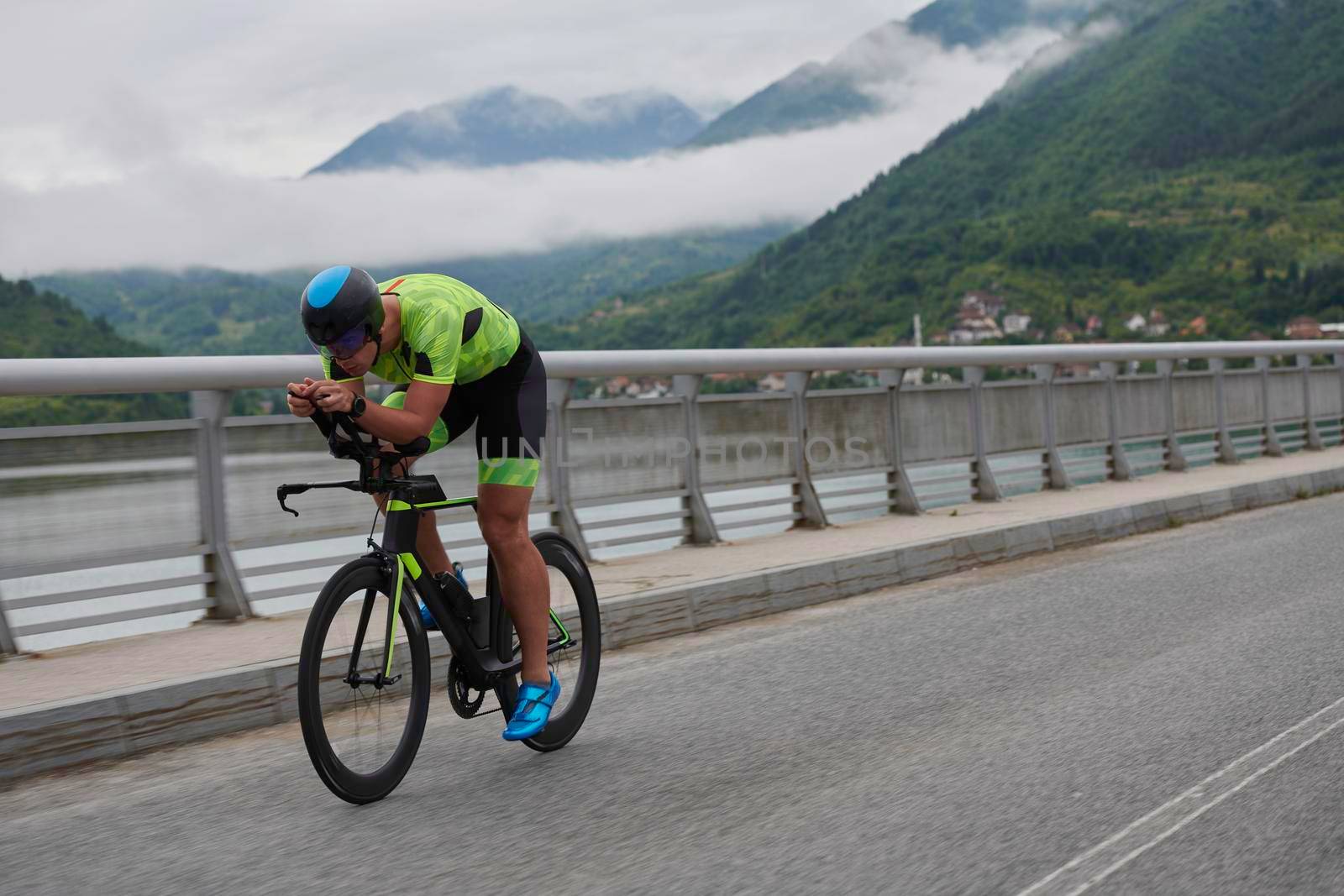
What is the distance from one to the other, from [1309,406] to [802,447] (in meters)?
11.4

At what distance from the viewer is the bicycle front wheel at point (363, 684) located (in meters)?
4.05

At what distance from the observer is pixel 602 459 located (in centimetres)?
901

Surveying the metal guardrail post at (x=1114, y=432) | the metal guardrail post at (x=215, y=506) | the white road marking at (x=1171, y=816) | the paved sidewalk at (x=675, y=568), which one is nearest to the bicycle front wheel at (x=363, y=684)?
the paved sidewalk at (x=675, y=568)

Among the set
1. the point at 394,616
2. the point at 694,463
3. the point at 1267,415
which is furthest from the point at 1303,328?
the point at 394,616

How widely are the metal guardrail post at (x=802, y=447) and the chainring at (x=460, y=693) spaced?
6196 mm

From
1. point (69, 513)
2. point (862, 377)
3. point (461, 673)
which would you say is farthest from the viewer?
point (862, 377)

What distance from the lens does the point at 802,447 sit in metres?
10.7

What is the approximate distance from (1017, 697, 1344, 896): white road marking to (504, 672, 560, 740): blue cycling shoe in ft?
6.03

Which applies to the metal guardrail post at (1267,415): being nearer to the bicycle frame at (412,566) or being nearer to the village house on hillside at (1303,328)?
the bicycle frame at (412,566)

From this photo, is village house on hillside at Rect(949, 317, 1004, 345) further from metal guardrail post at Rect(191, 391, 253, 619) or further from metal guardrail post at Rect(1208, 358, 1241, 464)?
metal guardrail post at Rect(191, 391, 253, 619)

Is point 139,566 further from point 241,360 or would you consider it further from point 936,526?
point 936,526

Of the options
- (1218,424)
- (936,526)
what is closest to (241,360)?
(936,526)

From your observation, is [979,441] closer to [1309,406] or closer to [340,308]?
[1309,406]

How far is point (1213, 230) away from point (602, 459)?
111m
